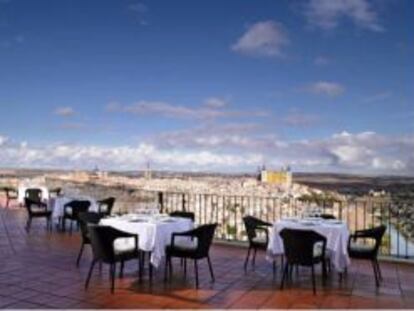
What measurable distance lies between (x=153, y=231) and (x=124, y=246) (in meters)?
0.36

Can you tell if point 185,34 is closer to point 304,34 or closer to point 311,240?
point 304,34

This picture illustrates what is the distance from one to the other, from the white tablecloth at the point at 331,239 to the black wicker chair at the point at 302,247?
0.88 feet

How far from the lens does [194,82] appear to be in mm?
14266

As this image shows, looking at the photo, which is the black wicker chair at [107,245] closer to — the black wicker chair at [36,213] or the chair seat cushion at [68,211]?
the chair seat cushion at [68,211]

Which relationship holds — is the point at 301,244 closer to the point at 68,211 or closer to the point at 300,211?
the point at 300,211

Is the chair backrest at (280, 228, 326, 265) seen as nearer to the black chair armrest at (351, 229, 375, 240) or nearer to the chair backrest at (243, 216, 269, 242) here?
the black chair armrest at (351, 229, 375, 240)

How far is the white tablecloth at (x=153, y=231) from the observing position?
5.64m

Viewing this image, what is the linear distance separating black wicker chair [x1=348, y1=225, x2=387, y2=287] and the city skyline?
2.69 meters

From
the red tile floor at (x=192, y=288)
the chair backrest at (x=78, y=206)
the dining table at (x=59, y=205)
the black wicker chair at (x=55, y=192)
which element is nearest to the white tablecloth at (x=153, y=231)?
the red tile floor at (x=192, y=288)

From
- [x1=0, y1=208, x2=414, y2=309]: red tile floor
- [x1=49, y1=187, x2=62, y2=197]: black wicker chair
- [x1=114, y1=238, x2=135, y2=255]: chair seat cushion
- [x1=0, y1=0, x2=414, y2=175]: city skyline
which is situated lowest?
[x1=0, y1=208, x2=414, y2=309]: red tile floor

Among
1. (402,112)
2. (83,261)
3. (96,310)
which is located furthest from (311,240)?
(402,112)

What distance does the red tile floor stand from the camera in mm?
4742

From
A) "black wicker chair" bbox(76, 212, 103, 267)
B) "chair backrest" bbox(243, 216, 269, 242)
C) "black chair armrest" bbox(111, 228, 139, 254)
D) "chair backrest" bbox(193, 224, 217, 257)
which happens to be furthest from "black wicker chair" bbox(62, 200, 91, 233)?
"chair backrest" bbox(193, 224, 217, 257)

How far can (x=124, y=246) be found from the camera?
563cm
